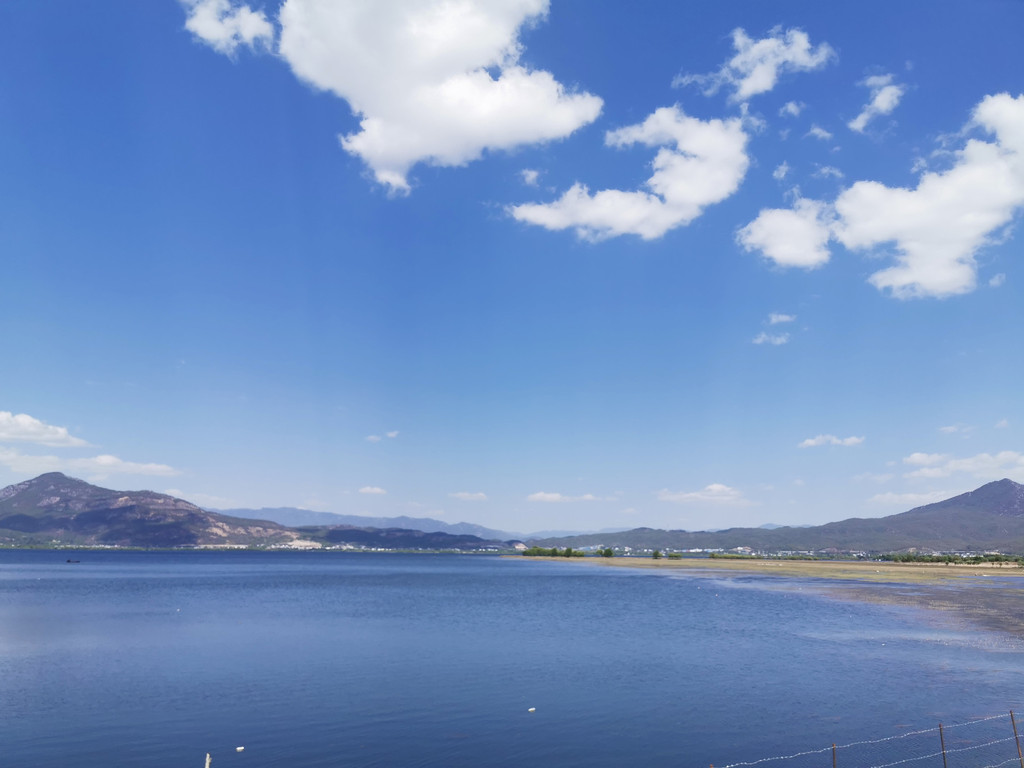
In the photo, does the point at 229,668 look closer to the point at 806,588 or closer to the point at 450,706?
the point at 450,706

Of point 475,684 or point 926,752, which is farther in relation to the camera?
point 475,684

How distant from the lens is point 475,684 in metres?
42.9

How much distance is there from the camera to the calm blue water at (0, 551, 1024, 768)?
100ft

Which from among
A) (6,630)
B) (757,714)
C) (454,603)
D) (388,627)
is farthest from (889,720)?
(6,630)

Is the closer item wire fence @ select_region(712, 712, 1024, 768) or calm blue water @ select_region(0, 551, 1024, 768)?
wire fence @ select_region(712, 712, 1024, 768)

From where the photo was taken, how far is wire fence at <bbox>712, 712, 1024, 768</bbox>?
28.4 metres

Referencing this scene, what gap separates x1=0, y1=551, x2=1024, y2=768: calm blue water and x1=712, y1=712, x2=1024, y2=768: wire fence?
2.97 feet

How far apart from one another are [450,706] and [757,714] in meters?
17.2

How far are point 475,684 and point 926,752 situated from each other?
82.5 feet

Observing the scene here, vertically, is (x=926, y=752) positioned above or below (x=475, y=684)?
above

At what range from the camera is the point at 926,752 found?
29969 mm

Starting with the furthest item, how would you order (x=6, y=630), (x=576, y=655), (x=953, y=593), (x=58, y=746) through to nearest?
1. (x=953, y=593)
2. (x=6, y=630)
3. (x=576, y=655)
4. (x=58, y=746)

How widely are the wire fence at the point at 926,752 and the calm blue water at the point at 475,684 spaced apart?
0.90m

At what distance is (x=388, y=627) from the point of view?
225 feet
